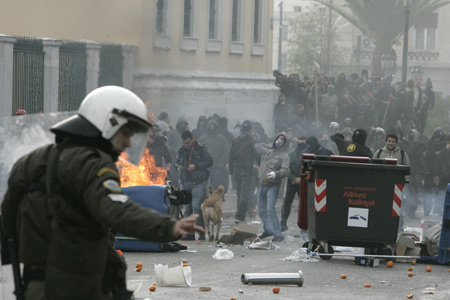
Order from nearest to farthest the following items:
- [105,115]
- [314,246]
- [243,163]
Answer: [105,115]
[314,246]
[243,163]

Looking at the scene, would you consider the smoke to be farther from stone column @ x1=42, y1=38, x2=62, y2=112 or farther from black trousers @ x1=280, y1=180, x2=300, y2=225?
stone column @ x1=42, y1=38, x2=62, y2=112

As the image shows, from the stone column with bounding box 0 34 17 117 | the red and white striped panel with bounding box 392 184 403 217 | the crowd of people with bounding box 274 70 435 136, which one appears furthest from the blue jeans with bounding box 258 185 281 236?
the crowd of people with bounding box 274 70 435 136

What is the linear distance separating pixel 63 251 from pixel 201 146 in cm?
1179

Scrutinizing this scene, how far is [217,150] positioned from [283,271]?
27.6ft

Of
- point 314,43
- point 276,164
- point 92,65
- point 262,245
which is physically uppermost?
point 314,43

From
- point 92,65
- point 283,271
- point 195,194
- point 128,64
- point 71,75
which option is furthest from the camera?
point 128,64

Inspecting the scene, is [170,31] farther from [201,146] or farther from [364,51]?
[364,51]

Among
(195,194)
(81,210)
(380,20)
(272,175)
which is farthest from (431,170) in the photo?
(380,20)

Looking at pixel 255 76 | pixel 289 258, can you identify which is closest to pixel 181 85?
pixel 255 76

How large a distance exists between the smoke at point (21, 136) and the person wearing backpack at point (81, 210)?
1.98 ft

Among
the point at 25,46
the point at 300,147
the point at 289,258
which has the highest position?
the point at 25,46

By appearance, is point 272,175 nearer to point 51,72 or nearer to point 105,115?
point 51,72

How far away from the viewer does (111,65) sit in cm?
2622

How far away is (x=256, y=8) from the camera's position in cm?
3725
